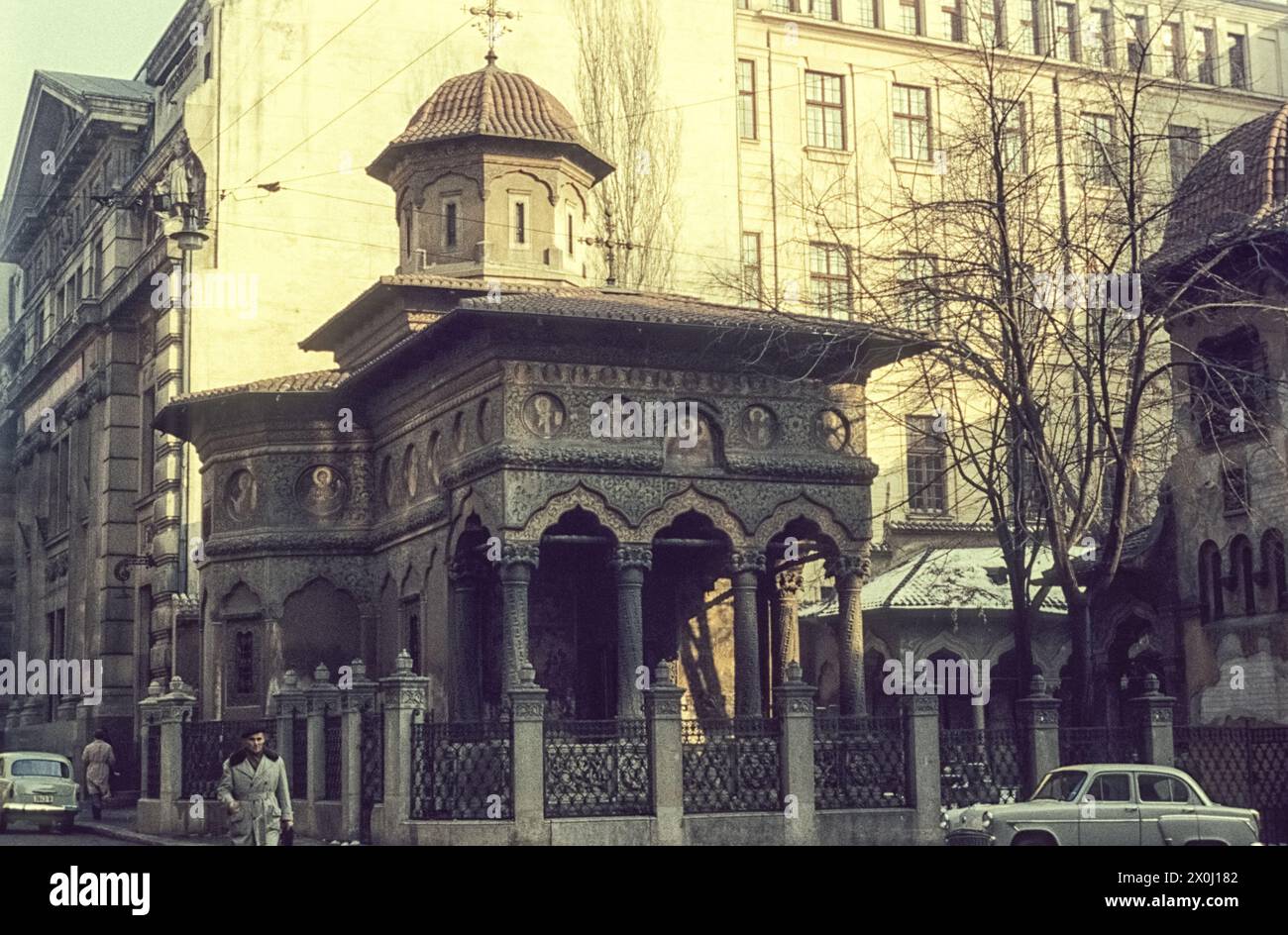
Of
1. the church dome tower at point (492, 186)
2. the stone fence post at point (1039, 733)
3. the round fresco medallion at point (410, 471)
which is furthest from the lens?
the church dome tower at point (492, 186)

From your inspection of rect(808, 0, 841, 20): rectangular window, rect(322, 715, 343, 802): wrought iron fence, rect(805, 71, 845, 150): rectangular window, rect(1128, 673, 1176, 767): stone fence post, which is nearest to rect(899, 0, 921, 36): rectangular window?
rect(808, 0, 841, 20): rectangular window

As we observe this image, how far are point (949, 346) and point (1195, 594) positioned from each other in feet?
27.1

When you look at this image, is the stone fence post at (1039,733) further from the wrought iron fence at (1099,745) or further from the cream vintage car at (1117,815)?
the cream vintage car at (1117,815)

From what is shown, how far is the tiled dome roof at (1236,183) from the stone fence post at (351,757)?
14.7 m

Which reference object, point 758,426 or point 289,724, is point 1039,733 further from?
point 289,724

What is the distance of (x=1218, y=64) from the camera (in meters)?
53.0

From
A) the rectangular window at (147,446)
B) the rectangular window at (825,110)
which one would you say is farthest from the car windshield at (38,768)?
the rectangular window at (825,110)

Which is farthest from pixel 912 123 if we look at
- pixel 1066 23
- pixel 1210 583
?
pixel 1210 583

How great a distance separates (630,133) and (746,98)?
464 centimetres

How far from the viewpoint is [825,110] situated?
47.8 metres

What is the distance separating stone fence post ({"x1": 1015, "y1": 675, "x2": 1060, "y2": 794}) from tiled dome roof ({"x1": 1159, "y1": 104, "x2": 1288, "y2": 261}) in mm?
8729

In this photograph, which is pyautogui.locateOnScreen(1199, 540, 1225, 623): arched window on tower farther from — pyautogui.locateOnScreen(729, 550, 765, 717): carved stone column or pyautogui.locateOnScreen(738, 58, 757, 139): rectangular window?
pyautogui.locateOnScreen(738, 58, 757, 139): rectangular window

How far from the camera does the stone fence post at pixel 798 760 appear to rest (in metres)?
23.8

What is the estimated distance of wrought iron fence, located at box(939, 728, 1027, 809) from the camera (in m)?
24.6
